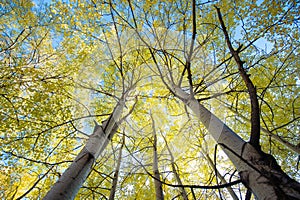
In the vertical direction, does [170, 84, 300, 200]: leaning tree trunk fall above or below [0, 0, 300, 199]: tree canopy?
below

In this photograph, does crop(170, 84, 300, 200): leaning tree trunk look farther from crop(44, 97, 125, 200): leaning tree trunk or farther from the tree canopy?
the tree canopy

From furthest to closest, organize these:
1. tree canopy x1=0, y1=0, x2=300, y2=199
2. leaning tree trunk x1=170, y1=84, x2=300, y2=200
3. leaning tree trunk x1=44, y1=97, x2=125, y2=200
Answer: tree canopy x1=0, y1=0, x2=300, y2=199 → leaning tree trunk x1=44, y1=97, x2=125, y2=200 → leaning tree trunk x1=170, y1=84, x2=300, y2=200

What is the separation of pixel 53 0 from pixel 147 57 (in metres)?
3.05

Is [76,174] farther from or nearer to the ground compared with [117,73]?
nearer to the ground

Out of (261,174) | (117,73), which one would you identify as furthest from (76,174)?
(117,73)

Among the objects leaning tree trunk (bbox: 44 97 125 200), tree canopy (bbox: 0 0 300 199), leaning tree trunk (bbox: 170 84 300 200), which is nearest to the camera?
leaning tree trunk (bbox: 170 84 300 200)

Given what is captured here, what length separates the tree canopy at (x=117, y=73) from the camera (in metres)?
3.66

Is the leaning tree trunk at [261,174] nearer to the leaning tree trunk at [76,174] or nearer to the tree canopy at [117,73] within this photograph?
the leaning tree trunk at [76,174]

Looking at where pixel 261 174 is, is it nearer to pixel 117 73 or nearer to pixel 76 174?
pixel 76 174

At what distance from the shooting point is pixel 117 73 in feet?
17.6

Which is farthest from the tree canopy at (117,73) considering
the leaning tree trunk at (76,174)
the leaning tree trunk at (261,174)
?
the leaning tree trunk at (261,174)

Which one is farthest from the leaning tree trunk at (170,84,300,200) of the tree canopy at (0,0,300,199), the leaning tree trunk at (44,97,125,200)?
the tree canopy at (0,0,300,199)

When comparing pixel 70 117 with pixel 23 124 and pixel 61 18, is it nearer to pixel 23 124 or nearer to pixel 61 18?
pixel 23 124

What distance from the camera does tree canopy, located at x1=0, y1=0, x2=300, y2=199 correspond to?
3.66 meters
